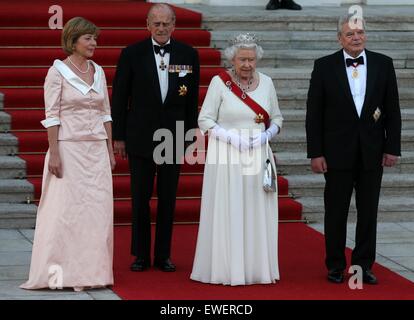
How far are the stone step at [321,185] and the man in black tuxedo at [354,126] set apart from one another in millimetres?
2417

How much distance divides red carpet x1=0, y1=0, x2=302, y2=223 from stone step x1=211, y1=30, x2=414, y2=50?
1.94 feet

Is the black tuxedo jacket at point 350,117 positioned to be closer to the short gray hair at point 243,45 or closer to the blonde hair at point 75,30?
the short gray hair at point 243,45

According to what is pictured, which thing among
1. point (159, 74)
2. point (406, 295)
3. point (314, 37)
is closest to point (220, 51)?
point (314, 37)

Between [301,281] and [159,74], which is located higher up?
[159,74]

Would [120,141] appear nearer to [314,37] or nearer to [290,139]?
[290,139]

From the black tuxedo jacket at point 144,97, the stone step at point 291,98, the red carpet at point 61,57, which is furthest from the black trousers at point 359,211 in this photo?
the stone step at point 291,98

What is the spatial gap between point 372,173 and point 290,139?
2.98 meters

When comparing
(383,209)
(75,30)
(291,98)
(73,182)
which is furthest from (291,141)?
(75,30)

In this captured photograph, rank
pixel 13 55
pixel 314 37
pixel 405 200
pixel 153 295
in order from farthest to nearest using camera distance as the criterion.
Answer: pixel 314 37 < pixel 13 55 < pixel 405 200 < pixel 153 295

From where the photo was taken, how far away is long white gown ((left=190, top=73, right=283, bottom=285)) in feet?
28.7

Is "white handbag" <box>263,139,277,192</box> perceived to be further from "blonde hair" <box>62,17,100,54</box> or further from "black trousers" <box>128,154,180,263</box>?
"blonde hair" <box>62,17,100,54</box>

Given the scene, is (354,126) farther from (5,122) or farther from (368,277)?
(5,122)

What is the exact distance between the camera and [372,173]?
8883 mm

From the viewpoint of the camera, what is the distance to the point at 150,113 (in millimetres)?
9094
